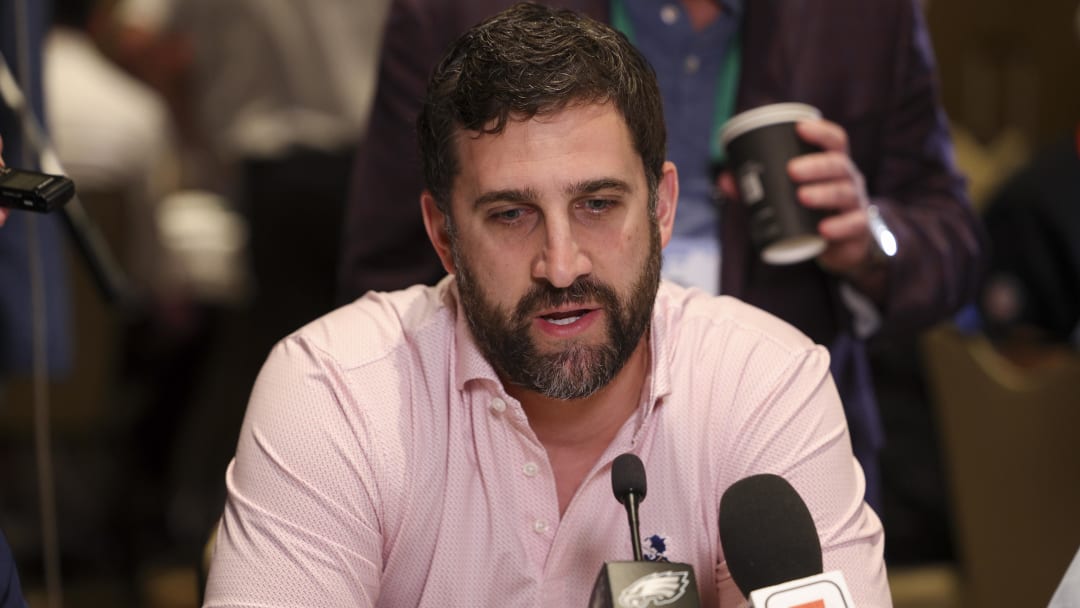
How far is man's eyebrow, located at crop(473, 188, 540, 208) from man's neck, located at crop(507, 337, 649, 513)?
0.28m

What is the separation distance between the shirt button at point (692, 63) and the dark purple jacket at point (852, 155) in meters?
0.08

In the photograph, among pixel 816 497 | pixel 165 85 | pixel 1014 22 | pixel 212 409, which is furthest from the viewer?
pixel 1014 22

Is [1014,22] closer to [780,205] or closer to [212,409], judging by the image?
[212,409]

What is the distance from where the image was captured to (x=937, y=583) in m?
3.95

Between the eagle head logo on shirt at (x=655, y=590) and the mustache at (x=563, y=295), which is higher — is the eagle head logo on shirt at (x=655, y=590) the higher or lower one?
the lower one

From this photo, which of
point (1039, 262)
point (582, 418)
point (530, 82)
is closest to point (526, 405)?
point (582, 418)

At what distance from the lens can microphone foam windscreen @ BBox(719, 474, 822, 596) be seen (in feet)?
4.51

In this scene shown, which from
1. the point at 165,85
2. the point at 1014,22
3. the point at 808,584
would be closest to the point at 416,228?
the point at 808,584

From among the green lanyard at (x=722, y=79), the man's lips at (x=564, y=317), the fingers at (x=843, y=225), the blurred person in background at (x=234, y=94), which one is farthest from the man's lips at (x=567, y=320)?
the blurred person in background at (x=234, y=94)

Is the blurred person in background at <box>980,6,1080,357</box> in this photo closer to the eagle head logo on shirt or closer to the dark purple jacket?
the dark purple jacket

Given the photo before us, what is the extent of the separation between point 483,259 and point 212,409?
2623 millimetres

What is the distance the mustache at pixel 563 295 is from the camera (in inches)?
67.7

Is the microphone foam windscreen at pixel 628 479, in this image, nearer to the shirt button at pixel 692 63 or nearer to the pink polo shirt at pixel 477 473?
the pink polo shirt at pixel 477 473

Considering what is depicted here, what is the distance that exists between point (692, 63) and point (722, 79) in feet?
0.21
